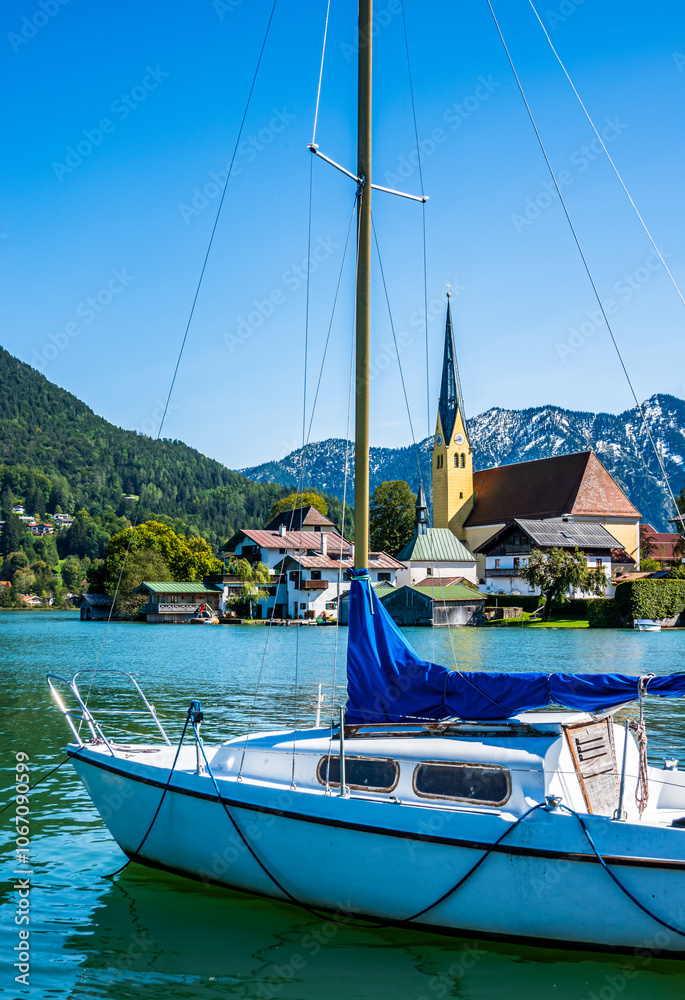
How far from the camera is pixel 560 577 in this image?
71.2 m

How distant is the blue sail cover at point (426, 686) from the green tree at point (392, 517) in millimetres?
89852

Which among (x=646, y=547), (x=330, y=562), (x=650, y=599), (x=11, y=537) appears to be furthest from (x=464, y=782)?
(x=11, y=537)

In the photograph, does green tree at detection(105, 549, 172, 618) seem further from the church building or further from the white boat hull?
the white boat hull

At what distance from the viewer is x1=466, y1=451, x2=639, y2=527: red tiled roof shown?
96312 millimetres

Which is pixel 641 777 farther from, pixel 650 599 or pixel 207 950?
pixel 650 599

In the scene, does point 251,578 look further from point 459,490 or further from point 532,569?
point 459,490

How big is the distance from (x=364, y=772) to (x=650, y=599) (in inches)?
2412

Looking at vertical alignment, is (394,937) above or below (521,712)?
below

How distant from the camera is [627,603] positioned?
6475cm

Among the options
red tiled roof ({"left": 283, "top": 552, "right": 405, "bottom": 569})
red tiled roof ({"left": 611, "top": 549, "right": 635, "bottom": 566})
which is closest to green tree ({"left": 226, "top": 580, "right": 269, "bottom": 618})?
red tiled roof ({"left": 283, "top": 552, "right": 405, "bottom": 569})

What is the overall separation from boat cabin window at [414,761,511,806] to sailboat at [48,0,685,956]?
0.5 inches

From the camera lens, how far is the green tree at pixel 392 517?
3979 inches

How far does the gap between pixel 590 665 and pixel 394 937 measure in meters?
27.8

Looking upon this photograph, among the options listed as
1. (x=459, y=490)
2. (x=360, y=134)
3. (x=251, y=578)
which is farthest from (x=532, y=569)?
(x=360, y=134)
